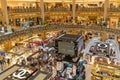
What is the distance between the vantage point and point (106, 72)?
1019cm

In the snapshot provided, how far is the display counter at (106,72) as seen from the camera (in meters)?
9.90

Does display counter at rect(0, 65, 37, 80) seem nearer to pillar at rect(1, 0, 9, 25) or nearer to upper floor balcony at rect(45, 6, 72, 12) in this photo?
pillar at rect(1, 0, 9, 25)

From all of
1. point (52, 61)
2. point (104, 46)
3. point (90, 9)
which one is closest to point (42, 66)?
point (52, 61)

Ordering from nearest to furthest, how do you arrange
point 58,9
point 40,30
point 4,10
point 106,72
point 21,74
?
point 21,74, point 106,72, point 40,30, point 4,10, point 58,9

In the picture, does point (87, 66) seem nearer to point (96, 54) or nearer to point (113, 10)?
point (96, 54)

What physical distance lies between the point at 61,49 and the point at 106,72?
3.25 metres

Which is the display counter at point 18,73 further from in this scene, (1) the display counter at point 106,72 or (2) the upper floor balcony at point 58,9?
(2) the upper floor balcony at point 58,9

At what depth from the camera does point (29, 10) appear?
24.7 m

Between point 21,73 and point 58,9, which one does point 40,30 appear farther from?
point 21,73

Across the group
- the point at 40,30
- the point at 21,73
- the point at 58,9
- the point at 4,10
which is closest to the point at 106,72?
the point at 21,73

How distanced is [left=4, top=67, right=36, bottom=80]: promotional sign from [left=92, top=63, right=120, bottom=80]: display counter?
470 cm

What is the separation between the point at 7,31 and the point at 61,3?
53.2 feet

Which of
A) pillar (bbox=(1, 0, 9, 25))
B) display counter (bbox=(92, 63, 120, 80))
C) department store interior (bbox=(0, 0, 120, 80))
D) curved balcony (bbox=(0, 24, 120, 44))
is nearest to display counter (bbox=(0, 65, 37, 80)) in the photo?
department store interior (bbox=(0, 0, 120, 80))

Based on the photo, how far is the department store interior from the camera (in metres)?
9.88
